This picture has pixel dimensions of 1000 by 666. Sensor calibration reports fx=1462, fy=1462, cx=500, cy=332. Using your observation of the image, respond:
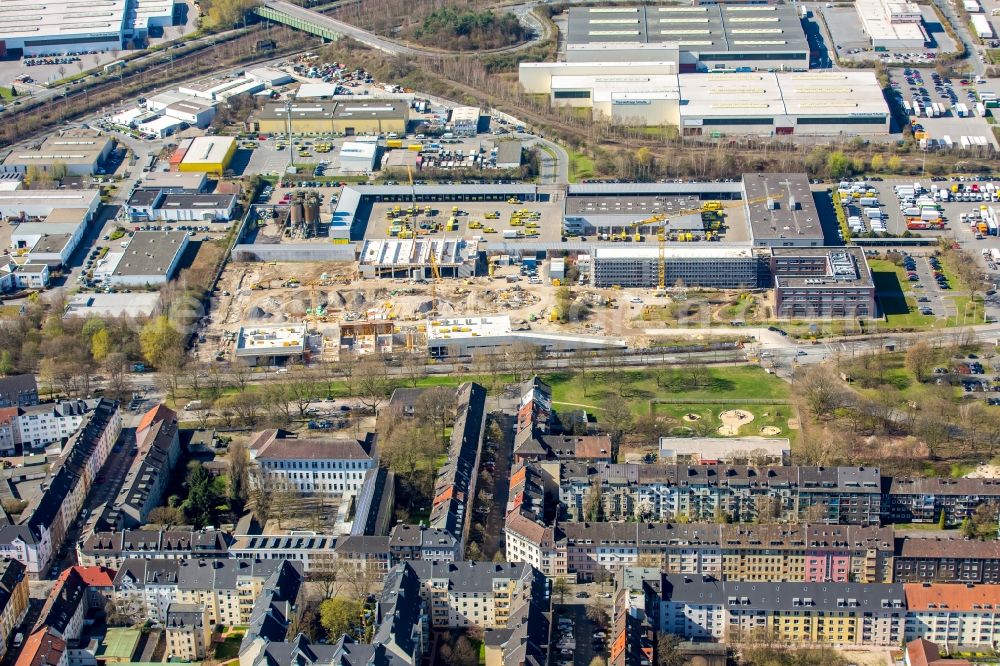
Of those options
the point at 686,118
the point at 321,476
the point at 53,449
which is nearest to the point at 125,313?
the point at 53,449

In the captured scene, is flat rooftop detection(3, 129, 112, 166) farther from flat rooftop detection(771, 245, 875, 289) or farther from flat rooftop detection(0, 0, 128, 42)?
flat rooftop detection(771, 245, 875, 289)

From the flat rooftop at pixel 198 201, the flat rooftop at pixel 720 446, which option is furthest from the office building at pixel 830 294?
the flat rooftop at pixel 198 201

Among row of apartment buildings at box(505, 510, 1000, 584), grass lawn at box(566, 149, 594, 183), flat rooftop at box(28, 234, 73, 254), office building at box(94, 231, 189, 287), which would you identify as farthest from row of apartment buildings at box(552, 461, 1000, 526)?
flat rooftop at box(28, 234, 73, 254)

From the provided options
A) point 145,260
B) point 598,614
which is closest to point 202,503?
point 598,614

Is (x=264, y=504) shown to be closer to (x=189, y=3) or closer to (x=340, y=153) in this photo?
(x=340, y=153)

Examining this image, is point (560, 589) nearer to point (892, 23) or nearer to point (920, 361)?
point (920, 361)

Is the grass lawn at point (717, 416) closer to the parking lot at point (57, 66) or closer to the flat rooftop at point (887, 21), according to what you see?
the flat rooftop at point (887, 21)
